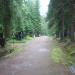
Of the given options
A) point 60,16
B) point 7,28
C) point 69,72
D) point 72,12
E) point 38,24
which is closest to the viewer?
point 69,72

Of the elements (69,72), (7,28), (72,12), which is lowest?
(69,72)

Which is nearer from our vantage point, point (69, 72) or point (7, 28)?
point (69, 72)

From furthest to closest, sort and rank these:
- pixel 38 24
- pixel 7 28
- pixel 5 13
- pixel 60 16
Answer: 1. pixel 38 24
2. pixel 60 16
3. pixel 7 28
4. pixel 5 13

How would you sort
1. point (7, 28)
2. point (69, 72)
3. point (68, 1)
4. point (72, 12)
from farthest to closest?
point (72, 12), point (68, 1), point (7, 28), point (69, 72)

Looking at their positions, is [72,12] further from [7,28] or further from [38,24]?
[38,24]

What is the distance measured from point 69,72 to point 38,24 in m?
68.2

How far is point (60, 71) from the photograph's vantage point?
11.9m

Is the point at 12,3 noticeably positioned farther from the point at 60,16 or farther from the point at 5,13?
the point at 60,16

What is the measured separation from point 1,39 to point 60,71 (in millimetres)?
16176

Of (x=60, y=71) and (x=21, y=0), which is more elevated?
(x=21, y=0)

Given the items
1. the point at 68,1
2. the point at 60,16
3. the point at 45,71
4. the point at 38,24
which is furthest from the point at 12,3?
the point at 38,24

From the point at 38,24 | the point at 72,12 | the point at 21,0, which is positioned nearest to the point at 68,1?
the point at 72,12

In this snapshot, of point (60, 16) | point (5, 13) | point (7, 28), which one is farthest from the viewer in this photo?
point (60, 16)

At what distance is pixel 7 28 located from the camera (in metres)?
22.0
